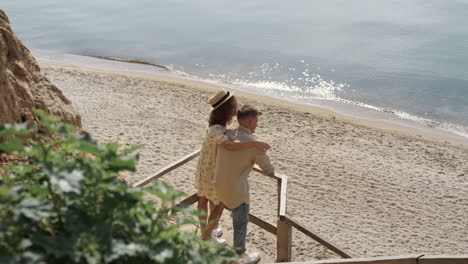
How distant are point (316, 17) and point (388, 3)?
673cm

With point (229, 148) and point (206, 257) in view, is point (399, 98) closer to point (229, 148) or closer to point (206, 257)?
point (229, 148)

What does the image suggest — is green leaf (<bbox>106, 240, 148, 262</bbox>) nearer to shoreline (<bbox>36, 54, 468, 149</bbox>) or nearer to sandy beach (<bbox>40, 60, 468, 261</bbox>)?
sandy beach (<bbox>40, 60, 468, 261</bbox>)

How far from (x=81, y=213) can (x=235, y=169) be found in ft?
10.1

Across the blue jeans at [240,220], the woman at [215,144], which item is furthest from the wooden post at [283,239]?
→ the woman at [215,144]

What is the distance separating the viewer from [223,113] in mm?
5215

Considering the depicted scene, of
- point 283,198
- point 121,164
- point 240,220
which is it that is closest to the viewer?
point 121,164

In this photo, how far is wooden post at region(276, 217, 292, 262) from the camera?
5.63 m

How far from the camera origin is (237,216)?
5.32 m

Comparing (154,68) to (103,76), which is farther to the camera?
(154,68)

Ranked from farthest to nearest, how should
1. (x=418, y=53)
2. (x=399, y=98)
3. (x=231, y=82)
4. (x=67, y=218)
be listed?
(x=418, y=53), (x=231, y=82), (x=399, y=98), (x=67, y=218)

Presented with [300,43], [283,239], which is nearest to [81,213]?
[283,239]

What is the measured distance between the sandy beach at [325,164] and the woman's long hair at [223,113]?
2699 mm

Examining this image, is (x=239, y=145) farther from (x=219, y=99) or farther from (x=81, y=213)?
(x=81, y=213)

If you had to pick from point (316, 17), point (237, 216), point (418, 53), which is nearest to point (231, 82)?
point (418, 53)
